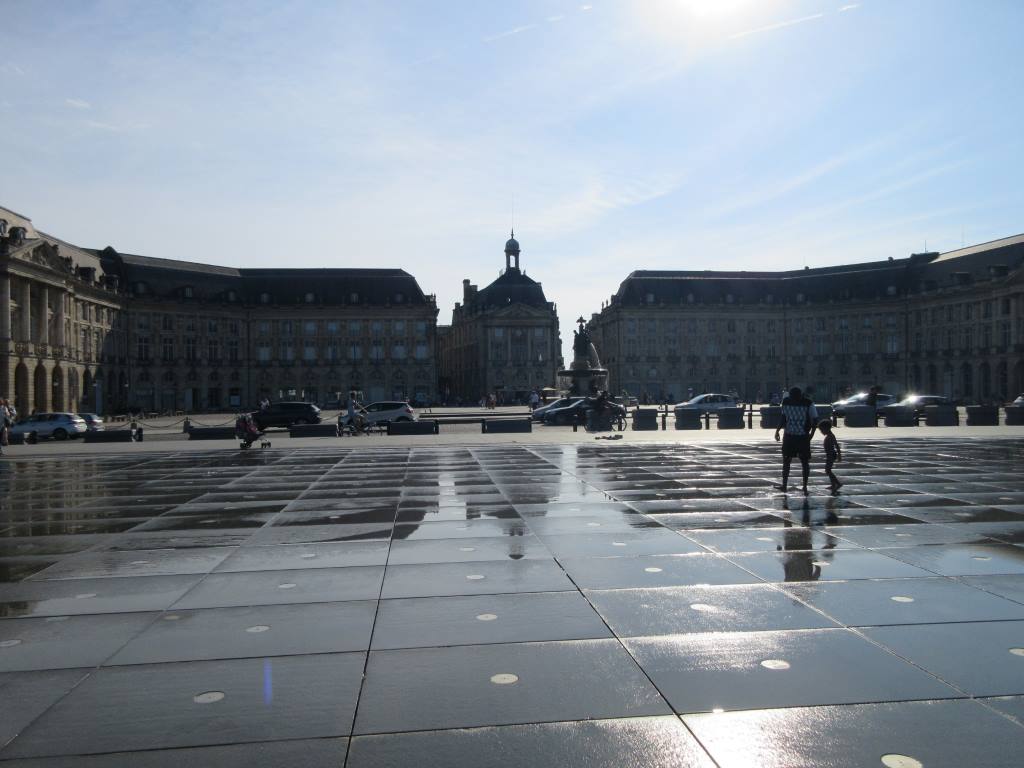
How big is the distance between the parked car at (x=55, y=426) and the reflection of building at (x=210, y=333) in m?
35.4

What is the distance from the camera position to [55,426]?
144ft

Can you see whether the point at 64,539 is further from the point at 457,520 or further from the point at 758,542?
the point at 758,542

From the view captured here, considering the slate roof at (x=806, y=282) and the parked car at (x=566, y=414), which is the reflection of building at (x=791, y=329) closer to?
the slate roof at (x=806, y=282)

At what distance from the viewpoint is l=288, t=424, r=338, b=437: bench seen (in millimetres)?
39469

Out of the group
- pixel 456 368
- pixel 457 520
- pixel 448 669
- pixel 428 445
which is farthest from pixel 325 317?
pixel 448 669

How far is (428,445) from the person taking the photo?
32.4m

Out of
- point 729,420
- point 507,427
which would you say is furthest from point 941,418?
point 507,427

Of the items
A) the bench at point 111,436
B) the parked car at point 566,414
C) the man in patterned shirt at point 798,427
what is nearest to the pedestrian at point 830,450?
the man in patterned shirt at point 798,427

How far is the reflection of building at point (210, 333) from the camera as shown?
81750 mm

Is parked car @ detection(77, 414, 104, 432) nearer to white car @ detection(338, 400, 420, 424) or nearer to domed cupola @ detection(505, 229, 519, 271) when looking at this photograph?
white car @ detection(338, 400, 420, 424)

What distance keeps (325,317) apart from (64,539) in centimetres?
10513

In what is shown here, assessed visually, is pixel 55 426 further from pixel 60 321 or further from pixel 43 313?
pixel 60 321

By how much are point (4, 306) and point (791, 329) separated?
98.7m

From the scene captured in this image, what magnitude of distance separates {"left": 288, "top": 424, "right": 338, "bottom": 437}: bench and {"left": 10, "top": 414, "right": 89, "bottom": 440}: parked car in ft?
40.4
